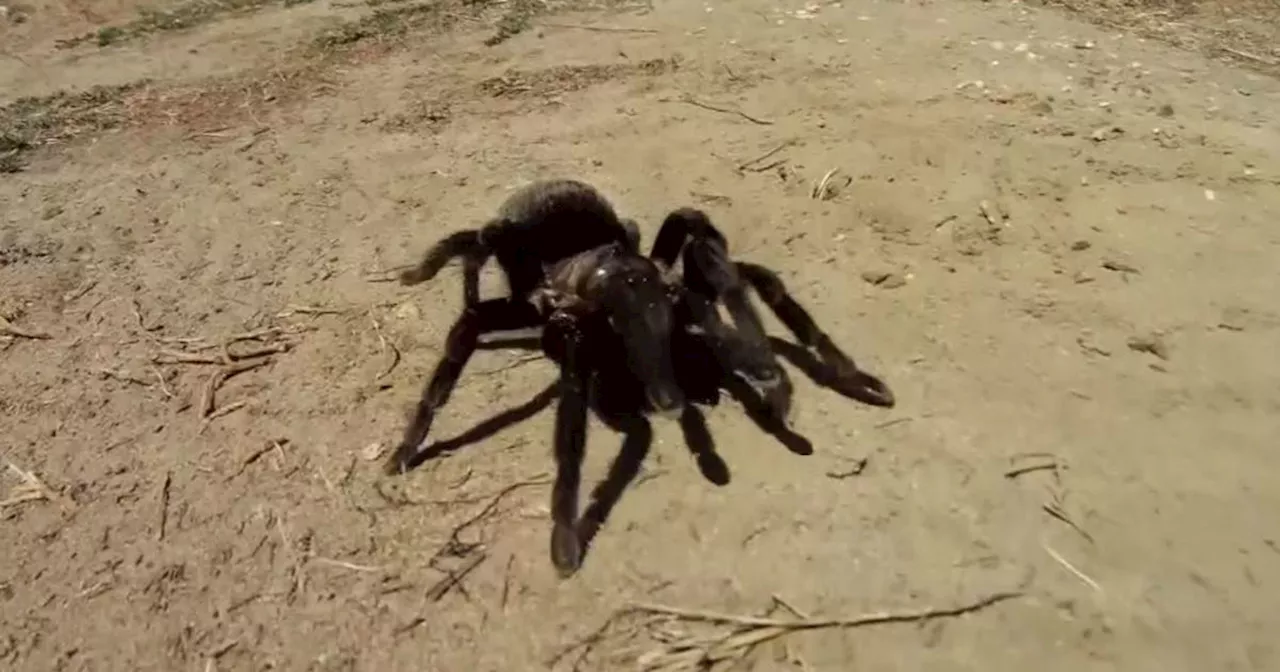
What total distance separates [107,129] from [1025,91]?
3.80m

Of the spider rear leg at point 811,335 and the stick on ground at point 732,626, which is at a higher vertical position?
the spider rear leg at point 811,335

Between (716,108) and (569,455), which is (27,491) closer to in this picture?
(569,455)

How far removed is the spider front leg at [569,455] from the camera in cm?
283

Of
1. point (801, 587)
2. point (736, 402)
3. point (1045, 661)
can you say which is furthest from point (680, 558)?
point (1045, 661)

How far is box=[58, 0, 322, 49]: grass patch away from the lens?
5707mm

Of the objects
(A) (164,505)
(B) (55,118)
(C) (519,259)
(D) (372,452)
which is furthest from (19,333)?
(C) (519,259)

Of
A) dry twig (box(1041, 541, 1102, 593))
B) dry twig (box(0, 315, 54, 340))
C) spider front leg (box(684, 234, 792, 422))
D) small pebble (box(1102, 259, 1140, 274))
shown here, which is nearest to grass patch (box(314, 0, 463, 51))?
dry twig (box(0, 315, 54, 340))

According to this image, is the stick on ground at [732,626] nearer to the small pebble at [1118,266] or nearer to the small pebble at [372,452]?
the small pebble at [372,452]

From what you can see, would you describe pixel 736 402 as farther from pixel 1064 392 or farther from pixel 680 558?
pixel 1064 392

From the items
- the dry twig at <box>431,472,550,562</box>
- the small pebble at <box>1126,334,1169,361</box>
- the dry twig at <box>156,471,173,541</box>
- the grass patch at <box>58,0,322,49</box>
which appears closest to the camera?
the dry twig at <box>431,472,550,562</box>

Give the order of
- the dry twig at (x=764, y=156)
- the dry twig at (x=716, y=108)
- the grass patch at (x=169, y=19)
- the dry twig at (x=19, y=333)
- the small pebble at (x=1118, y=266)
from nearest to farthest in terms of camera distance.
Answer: the small pebble at (x=1118, y=266)
the dry twig at (x=19, y=333)
the dry twig at (x=764, y=156)
the dry twig at (x=716, y=108)
the grass patch at (x=169, y=19)

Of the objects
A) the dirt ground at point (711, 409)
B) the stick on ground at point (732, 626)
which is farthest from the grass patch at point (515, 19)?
the stick on ground at point (732, 626)

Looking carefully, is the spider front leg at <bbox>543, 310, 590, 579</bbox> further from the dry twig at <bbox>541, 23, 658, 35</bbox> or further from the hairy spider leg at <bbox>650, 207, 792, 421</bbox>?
the dry twig at <bbox>541, 23, 658, 35</bbox>

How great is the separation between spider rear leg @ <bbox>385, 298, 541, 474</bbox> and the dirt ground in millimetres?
108
